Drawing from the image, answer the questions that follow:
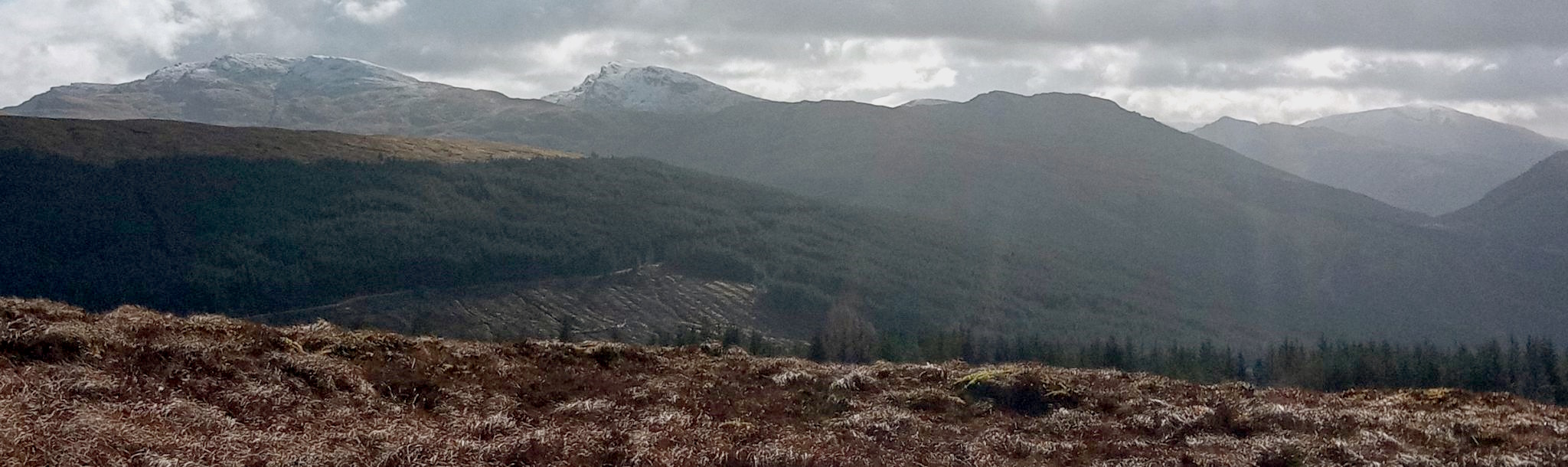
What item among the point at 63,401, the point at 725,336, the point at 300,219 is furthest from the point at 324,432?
the point at 300,219

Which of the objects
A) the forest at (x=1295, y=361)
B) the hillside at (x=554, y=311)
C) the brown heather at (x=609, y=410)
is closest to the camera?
the brown heather at (x=609, y=410)

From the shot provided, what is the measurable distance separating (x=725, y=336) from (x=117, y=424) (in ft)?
321

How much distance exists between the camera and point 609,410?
2058 cm

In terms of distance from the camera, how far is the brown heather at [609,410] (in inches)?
614

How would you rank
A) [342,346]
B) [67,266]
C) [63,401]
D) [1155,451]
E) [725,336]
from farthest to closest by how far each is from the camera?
1. [67,266]
2. [725,336]
3. [342,346]
4. [1155,451]
5. [63,401]

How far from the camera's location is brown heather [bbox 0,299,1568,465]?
1560 centimetres

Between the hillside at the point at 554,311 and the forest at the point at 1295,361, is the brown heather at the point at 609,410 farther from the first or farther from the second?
the hillside at the point at 554,311

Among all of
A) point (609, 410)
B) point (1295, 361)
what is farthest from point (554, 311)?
point (609, 410)

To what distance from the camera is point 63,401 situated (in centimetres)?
1584

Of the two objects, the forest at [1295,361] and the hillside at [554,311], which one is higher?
the forest at [1295,361]

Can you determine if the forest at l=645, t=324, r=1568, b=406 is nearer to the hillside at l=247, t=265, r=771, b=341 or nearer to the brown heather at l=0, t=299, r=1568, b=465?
the hillside at l=247, t=265, r=771, b=341

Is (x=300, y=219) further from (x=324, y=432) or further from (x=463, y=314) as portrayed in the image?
(x=324, y=432)

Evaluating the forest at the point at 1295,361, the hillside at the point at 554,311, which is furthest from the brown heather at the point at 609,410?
the hillside at the point at 554,311

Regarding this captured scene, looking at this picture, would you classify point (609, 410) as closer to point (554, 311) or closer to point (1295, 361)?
point (1295, 361)
